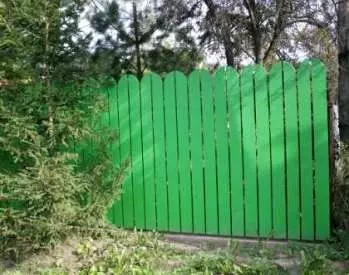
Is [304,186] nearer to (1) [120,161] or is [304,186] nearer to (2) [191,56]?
(1) [120,161]

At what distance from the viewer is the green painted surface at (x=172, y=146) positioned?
16.0 ft

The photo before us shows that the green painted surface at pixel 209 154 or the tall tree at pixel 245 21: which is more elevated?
the tall tree at pixel 245 21

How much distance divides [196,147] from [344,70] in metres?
1.64

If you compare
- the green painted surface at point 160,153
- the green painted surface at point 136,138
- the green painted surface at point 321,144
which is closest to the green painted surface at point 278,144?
the green painted surface at point 321,144

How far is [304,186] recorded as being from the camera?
4.43m

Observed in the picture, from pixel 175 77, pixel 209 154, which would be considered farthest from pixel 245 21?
pixel 209 154

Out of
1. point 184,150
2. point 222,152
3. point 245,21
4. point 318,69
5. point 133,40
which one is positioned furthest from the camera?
point 245,21

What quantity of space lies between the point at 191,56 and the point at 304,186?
417cm

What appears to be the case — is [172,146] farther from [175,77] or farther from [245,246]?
[245,246]

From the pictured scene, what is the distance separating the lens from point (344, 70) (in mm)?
4555

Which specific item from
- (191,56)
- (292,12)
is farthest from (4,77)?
(292,12)

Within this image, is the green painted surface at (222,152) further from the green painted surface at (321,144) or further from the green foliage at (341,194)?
the green foliage at (341,194)

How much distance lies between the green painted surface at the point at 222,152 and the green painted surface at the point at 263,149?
32 cm

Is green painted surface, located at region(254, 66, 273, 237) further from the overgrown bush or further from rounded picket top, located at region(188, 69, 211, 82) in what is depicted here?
the overgrown bush
